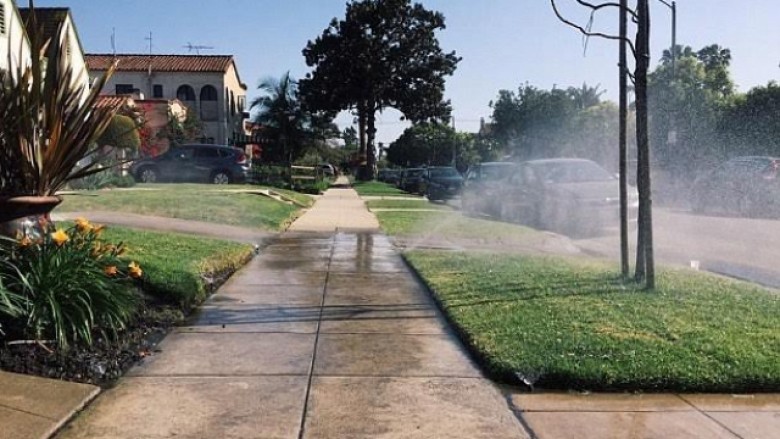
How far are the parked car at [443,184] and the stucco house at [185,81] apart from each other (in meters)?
27.1

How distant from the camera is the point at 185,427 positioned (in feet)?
13.9

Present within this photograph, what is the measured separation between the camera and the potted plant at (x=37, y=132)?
6.09 metres

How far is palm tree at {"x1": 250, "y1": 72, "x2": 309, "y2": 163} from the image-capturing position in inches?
2012

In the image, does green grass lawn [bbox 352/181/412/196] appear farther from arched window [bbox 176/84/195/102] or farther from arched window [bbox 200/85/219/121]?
arched window [bbox 176/84/195/102]

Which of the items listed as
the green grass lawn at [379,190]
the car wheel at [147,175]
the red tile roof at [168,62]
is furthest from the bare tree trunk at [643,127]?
the red tile roof at [168,62]

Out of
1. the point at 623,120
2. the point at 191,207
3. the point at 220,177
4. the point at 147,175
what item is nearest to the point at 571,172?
the point at 191,207

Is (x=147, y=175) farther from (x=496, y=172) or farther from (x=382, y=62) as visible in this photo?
(x=382, y=62)

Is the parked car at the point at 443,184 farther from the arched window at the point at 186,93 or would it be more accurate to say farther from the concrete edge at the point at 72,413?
the arched window at the point at 186,93

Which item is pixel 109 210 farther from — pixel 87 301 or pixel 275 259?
pixel 87 301

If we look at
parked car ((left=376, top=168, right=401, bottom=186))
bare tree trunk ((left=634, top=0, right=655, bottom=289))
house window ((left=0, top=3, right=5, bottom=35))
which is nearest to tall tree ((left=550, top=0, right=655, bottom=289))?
bare tree trunk ((left=634, top=0, right=655, bottom=289))

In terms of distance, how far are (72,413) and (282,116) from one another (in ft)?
156

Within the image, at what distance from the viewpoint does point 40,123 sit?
20.9 feet

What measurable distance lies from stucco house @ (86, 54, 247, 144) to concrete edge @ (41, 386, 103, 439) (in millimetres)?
51857

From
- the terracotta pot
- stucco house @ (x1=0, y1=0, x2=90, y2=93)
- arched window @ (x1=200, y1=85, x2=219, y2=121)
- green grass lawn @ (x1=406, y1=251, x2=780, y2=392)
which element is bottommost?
green grass lawn @ (x1=406, y1=251, x2=780, y2=392)
